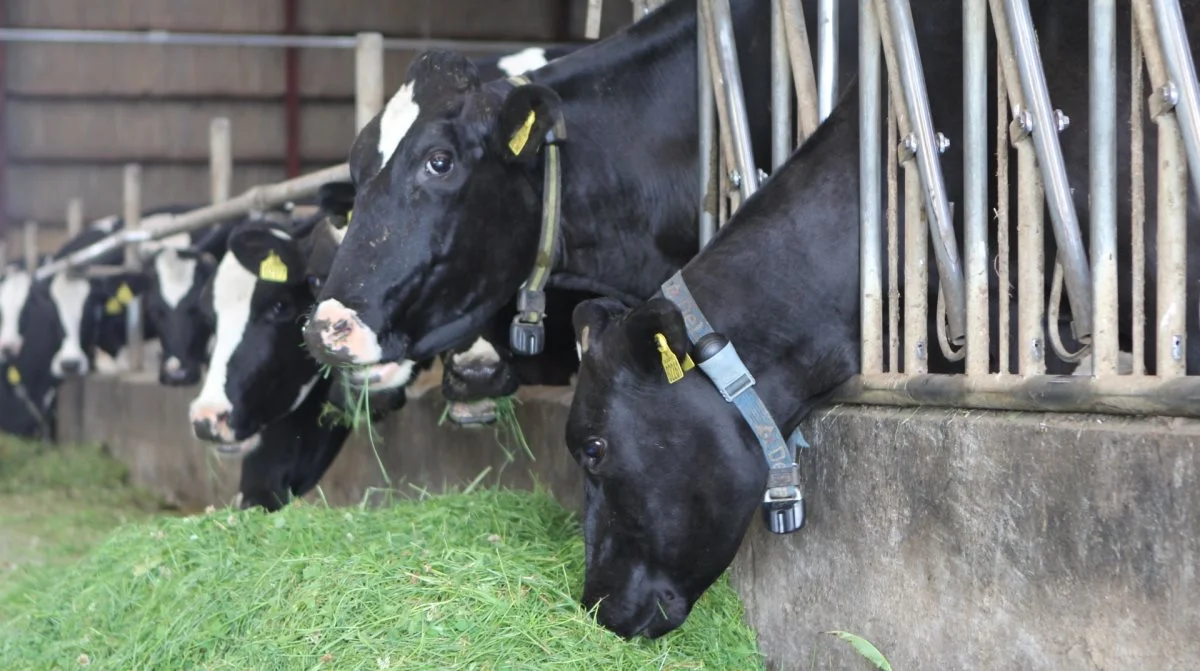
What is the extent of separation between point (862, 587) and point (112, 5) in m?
17.8

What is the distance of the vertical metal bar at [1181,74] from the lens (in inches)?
95.3

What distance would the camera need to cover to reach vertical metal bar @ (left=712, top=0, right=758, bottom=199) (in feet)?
12.8

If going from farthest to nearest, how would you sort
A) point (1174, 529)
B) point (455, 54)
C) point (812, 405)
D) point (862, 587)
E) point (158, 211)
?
point (158, 211), point (455, 54), point (812, 405), point (862, 587), point (1174, 529)

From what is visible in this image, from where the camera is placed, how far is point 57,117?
19.3 meters

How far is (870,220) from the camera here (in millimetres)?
3289

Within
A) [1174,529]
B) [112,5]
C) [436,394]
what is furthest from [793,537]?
[112,5]

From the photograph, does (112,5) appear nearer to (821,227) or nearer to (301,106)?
(301,106)

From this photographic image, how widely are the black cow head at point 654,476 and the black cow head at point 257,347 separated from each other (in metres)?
2.95

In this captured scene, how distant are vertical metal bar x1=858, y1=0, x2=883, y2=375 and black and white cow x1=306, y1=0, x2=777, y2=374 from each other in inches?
31.3

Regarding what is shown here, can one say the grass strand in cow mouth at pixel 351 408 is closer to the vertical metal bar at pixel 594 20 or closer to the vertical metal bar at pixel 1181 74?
the vertical metal bar at pixel 594 20

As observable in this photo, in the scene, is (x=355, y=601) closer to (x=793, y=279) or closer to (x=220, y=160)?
(x=793, y=279)

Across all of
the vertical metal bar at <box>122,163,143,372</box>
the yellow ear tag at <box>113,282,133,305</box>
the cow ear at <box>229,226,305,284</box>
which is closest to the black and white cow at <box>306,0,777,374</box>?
the cow ear at <box>229,226,305,284</box>

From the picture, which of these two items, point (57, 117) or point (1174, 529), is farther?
point (57, 117)

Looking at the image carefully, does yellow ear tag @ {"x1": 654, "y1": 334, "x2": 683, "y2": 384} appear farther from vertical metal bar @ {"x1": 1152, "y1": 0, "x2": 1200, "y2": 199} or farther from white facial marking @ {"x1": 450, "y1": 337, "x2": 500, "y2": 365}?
white facial marking @ {"x1": 450, "y1": 337, "x2": 500, "y2": 365}
